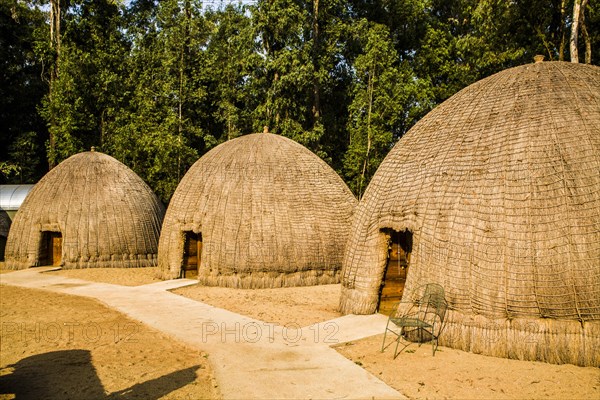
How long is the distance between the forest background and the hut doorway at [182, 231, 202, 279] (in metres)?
10.9

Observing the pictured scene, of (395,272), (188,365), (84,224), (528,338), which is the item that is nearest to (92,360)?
(188,365)

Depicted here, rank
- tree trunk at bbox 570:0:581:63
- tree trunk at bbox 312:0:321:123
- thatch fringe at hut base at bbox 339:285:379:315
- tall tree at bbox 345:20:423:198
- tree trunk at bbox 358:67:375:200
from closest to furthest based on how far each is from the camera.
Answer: thatch fringe at hut base at bbox 339:285:379:315, tree trunk at bbox 570:0:581:63, tree trunk at bbox 358:67:375:200, tall tree at bbox 345:20:423:198, tree trunk at bbox 312:0:321:123

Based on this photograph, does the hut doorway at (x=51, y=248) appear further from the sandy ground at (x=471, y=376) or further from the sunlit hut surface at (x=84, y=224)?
the sandy ground at (x=471, y=376)

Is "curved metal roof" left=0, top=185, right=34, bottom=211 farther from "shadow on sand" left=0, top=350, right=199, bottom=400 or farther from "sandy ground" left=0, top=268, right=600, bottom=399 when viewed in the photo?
"shadow on sand" left=0, top=350, right=199, bottom=400

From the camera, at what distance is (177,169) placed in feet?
93.0

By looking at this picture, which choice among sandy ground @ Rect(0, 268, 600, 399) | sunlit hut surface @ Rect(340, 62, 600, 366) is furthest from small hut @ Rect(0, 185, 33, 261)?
sunlit hut surface @ Rect(340, 62, 600, 366)

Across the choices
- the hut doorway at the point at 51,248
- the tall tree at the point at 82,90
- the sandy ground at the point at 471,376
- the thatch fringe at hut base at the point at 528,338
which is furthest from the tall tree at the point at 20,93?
the thatch fringe at hut base at the point at 528,338

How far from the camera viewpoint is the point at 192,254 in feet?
58.0

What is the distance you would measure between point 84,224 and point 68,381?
47.1ft

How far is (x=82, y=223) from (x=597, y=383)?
19565 millimetres

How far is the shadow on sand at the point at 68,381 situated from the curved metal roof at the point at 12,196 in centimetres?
2360

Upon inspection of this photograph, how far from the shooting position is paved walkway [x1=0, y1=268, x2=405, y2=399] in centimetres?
691

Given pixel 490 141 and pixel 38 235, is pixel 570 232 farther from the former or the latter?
pixel 38 235

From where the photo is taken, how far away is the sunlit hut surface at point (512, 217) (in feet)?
25.6
